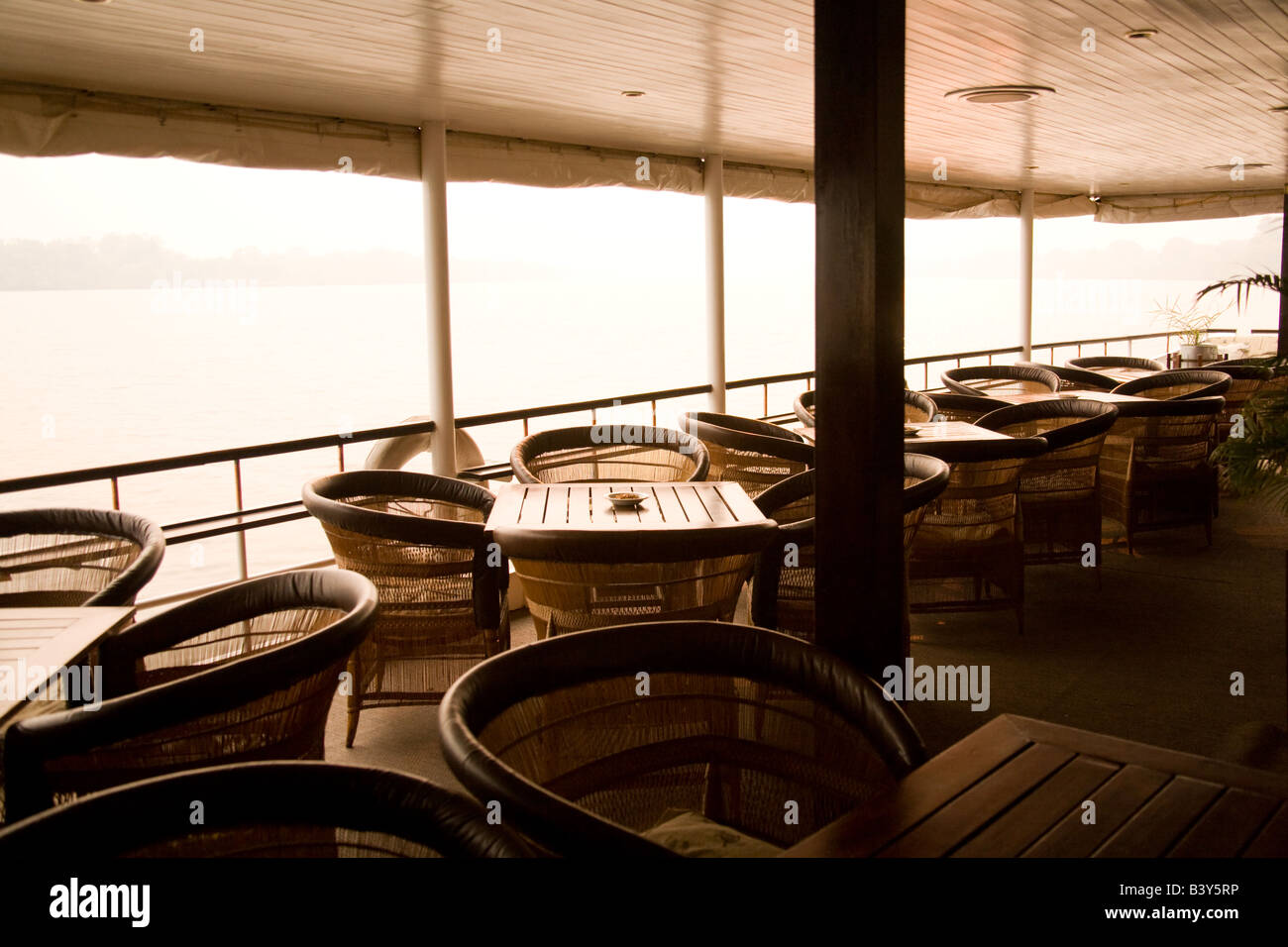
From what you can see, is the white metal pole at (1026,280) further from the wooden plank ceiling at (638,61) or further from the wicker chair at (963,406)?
the wicker chair at (963,406)

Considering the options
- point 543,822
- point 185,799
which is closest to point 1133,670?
point 543,822

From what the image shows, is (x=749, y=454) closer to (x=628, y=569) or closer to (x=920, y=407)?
(x=920, y=407)

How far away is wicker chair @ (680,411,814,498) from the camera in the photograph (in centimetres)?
469

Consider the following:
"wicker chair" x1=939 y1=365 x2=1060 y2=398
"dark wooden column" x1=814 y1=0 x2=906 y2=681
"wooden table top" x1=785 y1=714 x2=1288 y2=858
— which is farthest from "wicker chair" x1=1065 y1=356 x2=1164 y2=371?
"wooden table top" x1=785 y1=714 x2=1288 y2=858

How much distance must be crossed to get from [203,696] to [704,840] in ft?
2.91

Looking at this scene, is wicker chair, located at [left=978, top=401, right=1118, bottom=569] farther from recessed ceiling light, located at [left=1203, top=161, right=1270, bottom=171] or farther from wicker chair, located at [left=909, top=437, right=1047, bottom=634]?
recessed ceiling light, located at [left=1203, top=161, right=1270, bottom=171]

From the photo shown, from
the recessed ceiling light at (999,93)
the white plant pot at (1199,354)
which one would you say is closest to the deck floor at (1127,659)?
the recessed ceiling light at (999,93)

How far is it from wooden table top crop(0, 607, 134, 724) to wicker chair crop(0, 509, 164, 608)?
63cm

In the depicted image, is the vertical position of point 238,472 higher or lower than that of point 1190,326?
lower

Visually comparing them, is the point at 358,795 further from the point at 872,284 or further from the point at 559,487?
the point at 559,487

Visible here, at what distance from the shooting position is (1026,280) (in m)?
10.7

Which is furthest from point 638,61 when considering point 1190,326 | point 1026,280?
point 1190,326

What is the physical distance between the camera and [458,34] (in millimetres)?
3639

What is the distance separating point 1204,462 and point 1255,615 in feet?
4.49
